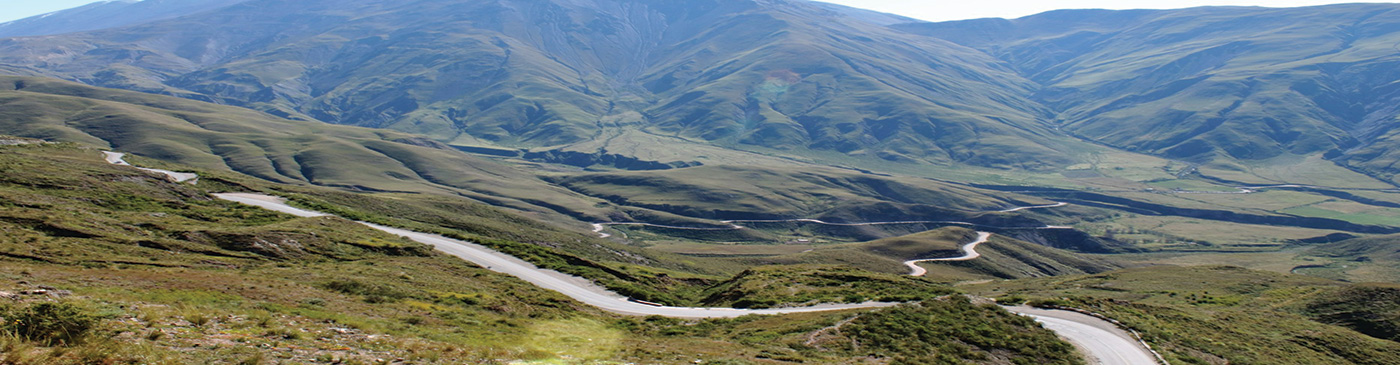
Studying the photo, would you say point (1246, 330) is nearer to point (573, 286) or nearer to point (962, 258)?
point (573, 286)

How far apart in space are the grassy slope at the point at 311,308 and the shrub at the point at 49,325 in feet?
2.69

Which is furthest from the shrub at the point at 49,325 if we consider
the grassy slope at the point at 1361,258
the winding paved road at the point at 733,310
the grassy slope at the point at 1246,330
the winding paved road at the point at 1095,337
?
the grassy slope at the point at 1361,258

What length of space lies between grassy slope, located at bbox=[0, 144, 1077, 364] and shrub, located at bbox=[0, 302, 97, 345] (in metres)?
0.82

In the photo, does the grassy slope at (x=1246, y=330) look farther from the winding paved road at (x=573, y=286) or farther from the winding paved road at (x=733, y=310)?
the winding paved road at (x=573, y=286)

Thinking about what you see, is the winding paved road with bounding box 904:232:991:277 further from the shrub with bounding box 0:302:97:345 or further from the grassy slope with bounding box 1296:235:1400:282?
the shrub with bounding box 0:302:97:345

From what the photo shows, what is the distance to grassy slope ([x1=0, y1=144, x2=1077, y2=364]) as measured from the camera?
1916 cm

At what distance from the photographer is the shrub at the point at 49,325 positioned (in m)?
14.8

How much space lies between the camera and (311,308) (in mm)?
26062

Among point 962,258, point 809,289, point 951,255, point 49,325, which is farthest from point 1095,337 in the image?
point 951,255

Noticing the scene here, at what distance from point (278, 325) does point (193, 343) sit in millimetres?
4156

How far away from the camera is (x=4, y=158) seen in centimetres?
6281

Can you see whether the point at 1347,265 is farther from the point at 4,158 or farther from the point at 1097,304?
the point at 4,158

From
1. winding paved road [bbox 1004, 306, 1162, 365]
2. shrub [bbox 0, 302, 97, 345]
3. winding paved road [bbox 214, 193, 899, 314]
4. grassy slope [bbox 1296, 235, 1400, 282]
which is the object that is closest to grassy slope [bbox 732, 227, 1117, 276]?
grassy slope [bbox 1296, 235, 1400, 282]

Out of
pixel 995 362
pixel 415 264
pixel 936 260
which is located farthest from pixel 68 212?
pixel 936 260
